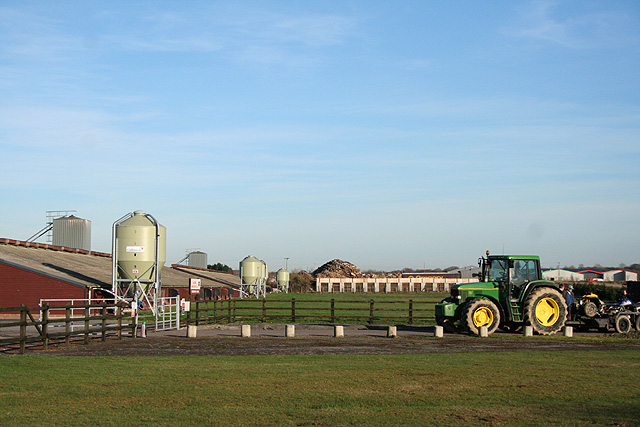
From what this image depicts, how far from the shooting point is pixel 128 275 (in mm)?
34000

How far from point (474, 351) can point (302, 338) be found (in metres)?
6.84

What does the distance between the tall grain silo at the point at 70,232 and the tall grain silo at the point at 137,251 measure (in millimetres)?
29066

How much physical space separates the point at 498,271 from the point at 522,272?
896 millimetres

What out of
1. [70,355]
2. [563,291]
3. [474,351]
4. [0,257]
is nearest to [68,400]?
[70,355]

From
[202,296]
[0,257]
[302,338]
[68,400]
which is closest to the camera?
[68,400]

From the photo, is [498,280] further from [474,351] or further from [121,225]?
[121,225]

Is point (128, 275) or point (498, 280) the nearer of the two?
point (498, 280)

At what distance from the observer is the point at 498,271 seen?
80.3 ft

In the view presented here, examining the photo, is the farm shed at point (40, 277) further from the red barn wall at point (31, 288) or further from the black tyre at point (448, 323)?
the black tyre at point (448, 323)

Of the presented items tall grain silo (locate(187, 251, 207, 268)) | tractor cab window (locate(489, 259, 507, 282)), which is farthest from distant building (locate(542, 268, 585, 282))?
tractor cab window (locate(489, 259, 507, 282))

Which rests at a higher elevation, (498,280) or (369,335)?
(498,280)

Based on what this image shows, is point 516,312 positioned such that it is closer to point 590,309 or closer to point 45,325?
point 590,309

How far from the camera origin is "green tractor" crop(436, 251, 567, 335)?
78.1 ft

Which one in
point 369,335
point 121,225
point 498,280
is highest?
point 121,225
